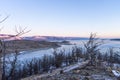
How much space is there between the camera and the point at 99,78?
14938mm

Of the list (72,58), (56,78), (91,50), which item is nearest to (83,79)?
(56,78)

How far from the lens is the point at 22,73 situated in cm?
3812

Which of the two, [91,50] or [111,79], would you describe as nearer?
[111,79]

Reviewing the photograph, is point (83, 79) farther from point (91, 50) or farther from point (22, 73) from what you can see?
point (22, 73)

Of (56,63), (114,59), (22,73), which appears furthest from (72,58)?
(22,73)

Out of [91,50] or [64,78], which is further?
[91,50]

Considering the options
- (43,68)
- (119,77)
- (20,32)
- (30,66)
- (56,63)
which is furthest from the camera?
(56,63)

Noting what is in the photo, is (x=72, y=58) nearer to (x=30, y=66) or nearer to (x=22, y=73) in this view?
(x=30, y=66)

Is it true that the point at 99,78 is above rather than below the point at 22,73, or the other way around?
above

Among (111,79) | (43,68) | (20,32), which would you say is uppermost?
(20,32)

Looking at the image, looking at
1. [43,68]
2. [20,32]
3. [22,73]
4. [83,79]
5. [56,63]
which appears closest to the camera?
[20,32]

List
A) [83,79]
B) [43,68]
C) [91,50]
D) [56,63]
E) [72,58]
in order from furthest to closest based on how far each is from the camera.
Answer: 1. [72,58]
2. [56,63]
3. [43,68]
4. [91,50]
5. [83,79]

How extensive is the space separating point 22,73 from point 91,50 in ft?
58.1

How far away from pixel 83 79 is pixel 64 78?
1.56 meters
